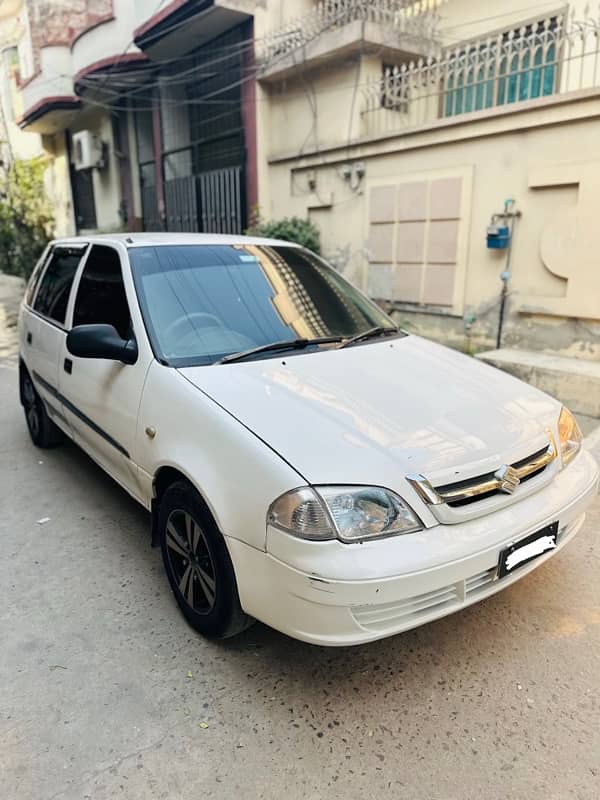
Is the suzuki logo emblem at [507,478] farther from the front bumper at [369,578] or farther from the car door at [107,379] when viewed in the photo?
the car door at [107,379]

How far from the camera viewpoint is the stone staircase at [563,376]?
534cm

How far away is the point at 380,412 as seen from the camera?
235cm

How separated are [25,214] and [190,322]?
15879mm

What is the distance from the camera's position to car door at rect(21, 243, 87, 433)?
3.88 m

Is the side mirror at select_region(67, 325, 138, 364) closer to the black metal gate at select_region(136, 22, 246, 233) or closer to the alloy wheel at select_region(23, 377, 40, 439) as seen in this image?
the alloy wheel at select_region(23, 377, 40, 439)

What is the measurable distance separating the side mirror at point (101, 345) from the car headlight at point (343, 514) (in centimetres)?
128

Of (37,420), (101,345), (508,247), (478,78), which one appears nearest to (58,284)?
(37,420)

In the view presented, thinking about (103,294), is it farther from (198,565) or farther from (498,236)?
(498,236)

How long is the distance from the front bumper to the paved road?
15.7 inches

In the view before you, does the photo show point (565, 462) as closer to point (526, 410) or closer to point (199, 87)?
point (526, 410)

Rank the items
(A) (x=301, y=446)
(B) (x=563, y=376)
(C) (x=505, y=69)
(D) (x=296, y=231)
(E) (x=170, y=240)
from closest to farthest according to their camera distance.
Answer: (A) (x=301, y=446)
(E) (x=170, y=240)
(B) (x=563, y=376)
(C) (x=505, y=69)
(D) (x=296, y=231)

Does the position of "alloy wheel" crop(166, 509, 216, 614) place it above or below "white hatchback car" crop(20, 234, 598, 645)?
below

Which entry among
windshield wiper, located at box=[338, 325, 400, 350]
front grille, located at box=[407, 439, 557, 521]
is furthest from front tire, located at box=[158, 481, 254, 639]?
windshield wiper, located at box=[338, 325, 400, 350]

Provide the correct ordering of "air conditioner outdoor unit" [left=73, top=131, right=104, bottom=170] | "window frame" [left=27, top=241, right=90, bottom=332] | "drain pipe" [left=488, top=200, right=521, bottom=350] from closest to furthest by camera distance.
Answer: "window frame" [left=27, top=241, right=90, bottom=332] < "drain pipe" [left=488, top=200, right=521, bottom=350] < "air conditioner outdoor unit" [left=73, top=131, right=104, bottom=170]
